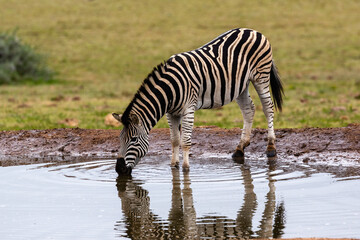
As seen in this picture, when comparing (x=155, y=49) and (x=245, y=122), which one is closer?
(x=245, y=122)

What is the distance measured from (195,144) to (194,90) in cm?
198

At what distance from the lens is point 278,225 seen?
238 inches

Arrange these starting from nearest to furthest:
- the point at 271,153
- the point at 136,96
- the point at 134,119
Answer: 1. the point at 134,119
2. the point at 136,96
3. the point at 271,153

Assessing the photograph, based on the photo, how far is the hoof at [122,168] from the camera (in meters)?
8.57

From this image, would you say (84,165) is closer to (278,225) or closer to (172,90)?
(172,90)

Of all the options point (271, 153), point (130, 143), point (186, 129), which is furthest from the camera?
point (271, 153)

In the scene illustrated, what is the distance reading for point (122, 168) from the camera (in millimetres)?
8609

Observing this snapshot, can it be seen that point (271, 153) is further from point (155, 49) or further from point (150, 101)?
point (155, 49)

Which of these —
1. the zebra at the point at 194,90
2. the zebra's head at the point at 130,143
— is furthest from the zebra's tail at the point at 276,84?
the zebra's head at the point at 130,143

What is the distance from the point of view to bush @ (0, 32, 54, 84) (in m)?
26.2

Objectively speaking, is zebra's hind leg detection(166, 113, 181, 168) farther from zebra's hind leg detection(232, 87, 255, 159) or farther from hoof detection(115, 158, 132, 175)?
zebra's hind leg detection(232, 87, 255, 159)

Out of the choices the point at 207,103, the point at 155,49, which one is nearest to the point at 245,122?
the point at 207,103

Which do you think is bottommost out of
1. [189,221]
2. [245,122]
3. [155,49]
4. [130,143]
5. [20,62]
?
[189,221]

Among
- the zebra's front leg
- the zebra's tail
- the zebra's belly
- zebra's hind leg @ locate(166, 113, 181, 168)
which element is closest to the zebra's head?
the zebra's front leg
